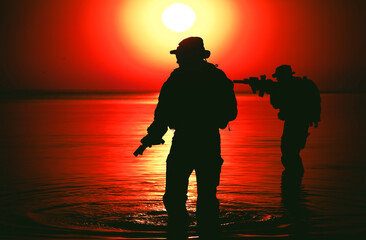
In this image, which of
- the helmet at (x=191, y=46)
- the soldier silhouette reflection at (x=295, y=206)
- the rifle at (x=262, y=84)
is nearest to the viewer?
the helmet at (x=191, y=46)

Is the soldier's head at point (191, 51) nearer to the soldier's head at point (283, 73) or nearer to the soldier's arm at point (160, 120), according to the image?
the soldier's arm at point (160, 120)

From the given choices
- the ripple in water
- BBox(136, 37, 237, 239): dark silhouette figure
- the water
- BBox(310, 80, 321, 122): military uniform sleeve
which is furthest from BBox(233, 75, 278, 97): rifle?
BBox(136, 37, 237, 239): dark silhouette figure

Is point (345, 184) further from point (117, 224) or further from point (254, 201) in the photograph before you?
point (117, 224)

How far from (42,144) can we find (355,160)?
8.50 meters

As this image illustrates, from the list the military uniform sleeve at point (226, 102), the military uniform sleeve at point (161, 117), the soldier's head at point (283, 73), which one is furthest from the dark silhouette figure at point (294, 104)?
the military uniform sleeve at point (161, 117)

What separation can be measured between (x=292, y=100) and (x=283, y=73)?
1.43 feet

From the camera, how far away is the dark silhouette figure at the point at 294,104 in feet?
37.0

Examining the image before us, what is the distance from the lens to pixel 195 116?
6871 millimetres

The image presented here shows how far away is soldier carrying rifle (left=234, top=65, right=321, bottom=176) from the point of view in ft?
36.9

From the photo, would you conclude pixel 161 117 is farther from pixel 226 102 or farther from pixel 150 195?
pixel 150 195

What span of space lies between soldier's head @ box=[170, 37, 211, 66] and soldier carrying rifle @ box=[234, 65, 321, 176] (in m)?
4.23

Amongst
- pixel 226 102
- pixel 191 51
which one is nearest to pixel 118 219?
pixel 226 102

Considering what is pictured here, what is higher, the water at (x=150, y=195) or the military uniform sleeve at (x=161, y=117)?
the military uniform sleeve at (x=161, y=117)

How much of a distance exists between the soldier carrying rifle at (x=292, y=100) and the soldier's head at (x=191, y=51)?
423 cm
